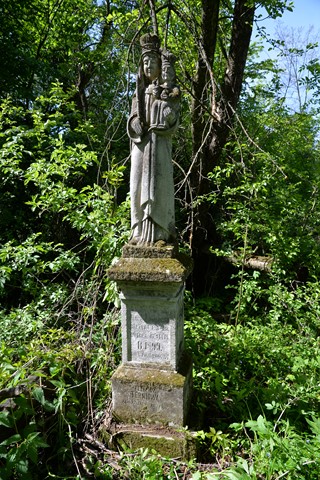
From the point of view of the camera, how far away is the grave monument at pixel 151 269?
2812 mm

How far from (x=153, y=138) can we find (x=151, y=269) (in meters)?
1.01

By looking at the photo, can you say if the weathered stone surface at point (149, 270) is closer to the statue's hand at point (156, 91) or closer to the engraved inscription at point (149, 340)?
the engraved inscription at point (149, 340)

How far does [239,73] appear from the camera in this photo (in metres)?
5.88

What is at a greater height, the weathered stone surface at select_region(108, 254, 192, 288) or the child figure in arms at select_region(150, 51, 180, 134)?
the child figure in arms at select_region(150, 51, 180, 134)

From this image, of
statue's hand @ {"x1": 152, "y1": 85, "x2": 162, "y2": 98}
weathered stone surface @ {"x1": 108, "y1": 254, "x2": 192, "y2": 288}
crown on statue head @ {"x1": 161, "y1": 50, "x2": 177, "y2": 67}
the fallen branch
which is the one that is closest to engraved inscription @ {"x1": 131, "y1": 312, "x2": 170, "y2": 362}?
weathered stone surface @ {"x1": 108, "y1": 254, "x2": 192, "y2": 288}

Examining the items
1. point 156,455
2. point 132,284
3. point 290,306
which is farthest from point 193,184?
point 156,455

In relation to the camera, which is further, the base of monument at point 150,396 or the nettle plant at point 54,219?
the nettle plant at point 54,219

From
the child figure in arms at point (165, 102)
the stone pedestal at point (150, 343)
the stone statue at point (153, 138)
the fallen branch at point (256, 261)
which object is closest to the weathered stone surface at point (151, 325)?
the stone pedestal at point (150, 343)

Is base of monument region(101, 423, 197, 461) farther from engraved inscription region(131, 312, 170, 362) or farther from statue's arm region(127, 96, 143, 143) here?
statue's arm region(127, 96, 143, 143)

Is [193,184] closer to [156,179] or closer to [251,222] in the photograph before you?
[251,222]

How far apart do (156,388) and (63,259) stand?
2293 millimetres

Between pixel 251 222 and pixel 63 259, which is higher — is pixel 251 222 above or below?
above

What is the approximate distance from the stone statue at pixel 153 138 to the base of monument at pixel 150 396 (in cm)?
105

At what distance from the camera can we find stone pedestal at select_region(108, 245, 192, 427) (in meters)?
2.78
